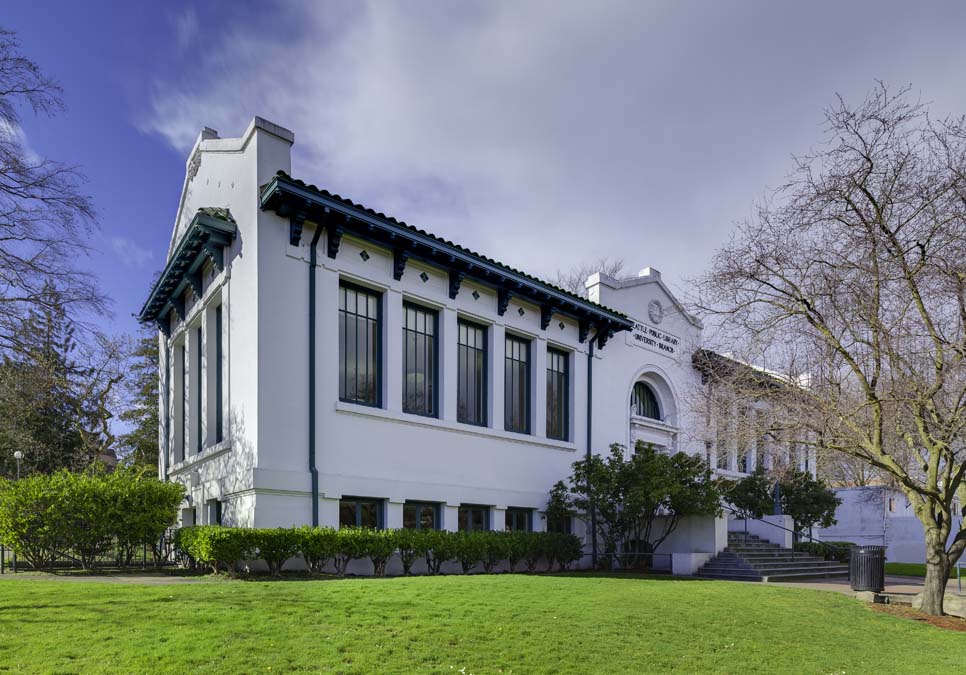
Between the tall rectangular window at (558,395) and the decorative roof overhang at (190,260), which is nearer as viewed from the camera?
the decorative roof overhang at (190,260)

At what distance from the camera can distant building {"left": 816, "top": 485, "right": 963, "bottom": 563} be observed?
126 feet

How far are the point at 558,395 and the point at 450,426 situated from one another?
204 inches

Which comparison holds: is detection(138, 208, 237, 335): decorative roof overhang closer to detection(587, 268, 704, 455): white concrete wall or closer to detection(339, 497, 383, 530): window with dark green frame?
detection(339, 497, 383, 530): window with dark green frame

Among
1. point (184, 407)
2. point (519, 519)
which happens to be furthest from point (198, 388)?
point (519, 519)

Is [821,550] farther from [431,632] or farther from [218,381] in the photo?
[431,632]

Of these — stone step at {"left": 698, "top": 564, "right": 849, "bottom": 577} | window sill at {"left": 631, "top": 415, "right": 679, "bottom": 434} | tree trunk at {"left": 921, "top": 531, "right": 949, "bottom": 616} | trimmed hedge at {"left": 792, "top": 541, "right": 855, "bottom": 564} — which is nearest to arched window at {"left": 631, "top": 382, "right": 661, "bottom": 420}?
window sill at {"left": 631, "top": 415, "right": 679, "bottom": 434}

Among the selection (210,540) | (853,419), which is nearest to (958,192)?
(853,419)

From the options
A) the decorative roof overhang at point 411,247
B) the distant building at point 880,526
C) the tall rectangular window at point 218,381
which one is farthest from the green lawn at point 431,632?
the distant building at point 880,526

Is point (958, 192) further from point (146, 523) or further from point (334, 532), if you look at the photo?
point (146, 523)

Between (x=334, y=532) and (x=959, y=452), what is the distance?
12.2 m

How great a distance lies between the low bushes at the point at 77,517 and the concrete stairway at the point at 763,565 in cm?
1385

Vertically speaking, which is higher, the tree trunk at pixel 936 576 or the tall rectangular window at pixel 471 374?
the tall rectangular window at pixel 471 374

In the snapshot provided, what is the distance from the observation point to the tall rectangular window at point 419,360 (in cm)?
1833

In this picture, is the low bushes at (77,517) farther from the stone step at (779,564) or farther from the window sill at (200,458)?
the stone step at (779,564)
